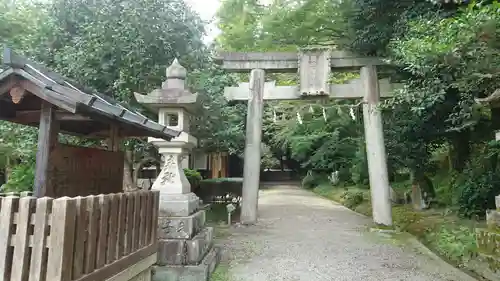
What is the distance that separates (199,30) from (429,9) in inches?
221

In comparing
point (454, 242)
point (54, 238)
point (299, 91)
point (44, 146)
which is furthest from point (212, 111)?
point (54, 238)

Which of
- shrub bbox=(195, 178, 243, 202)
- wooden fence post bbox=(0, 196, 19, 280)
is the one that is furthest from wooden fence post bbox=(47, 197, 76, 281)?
shrub bbox=(195, 178, 243, 202)

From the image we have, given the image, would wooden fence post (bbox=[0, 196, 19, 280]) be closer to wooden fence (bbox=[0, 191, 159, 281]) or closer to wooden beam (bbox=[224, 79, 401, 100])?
wooden fence (bbox=[0, 191, 159, 281])

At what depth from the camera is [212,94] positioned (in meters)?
9.50

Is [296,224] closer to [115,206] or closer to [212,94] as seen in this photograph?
[212,94]

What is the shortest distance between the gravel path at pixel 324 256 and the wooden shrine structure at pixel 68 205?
Answer: 7.42 ft

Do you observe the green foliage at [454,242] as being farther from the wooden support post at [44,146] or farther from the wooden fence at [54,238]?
the wooden support post at [44,146]

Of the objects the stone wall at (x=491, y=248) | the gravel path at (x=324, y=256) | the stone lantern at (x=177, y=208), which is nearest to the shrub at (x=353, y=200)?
the gravel path at (x=324, y=256)

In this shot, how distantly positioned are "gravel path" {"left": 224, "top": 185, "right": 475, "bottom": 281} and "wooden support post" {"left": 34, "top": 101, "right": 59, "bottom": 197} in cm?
326

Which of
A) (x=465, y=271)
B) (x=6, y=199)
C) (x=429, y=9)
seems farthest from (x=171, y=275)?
(x=429, y=9)

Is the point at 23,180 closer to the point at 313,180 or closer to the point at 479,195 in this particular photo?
the point at 479,195

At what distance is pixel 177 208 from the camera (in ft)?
18.4

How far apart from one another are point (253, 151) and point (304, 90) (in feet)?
7.72

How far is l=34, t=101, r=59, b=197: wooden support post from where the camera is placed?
3301 millimetres
